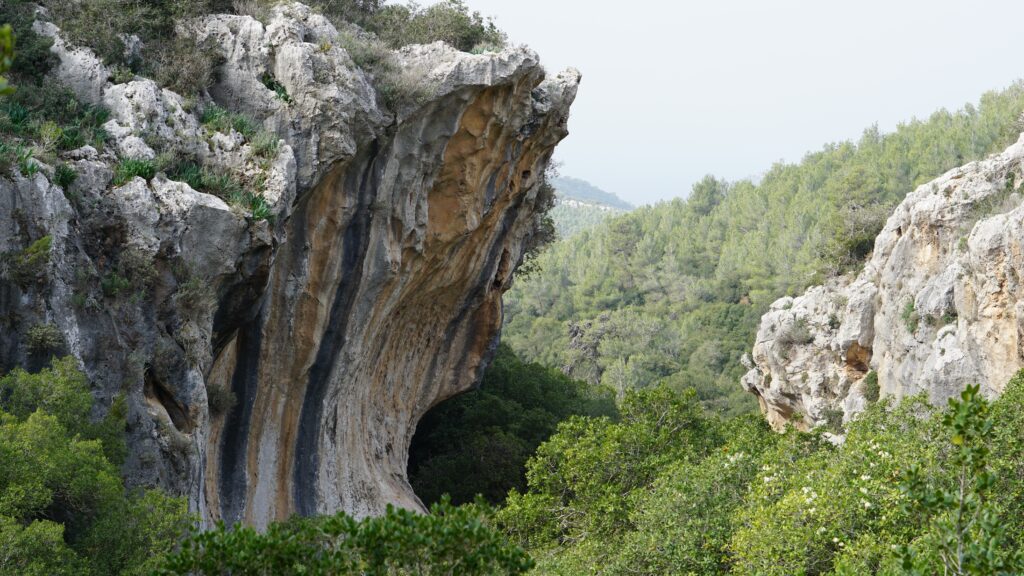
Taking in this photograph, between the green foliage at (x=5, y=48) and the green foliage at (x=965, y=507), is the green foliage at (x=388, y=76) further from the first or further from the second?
the green foliage at (x=5, y=48)

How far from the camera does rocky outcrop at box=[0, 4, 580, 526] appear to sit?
12.6 metres

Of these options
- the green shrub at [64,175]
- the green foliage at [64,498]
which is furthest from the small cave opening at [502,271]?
the green foliage at [64,498]

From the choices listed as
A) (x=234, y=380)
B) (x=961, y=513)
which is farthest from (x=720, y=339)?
(x=961, y=513)

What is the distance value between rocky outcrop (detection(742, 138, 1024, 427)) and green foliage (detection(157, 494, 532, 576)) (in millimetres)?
15313

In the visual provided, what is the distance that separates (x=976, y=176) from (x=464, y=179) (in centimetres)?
1450

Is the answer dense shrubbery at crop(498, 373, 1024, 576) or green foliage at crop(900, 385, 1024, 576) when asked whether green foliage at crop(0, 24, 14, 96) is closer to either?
green foliage at crop(900, 385, 1024, 576)

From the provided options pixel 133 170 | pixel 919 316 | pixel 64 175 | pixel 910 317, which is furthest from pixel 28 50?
pixel 910 317

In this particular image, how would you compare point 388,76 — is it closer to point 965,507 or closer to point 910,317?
point 965,507

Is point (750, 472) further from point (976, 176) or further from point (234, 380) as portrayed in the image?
point (976, 176)

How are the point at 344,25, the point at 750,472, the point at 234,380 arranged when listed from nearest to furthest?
the point at 750,472
the point at 234,380
the point at 344,25

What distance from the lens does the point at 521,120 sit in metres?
20.7

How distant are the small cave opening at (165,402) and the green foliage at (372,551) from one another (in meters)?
5.46

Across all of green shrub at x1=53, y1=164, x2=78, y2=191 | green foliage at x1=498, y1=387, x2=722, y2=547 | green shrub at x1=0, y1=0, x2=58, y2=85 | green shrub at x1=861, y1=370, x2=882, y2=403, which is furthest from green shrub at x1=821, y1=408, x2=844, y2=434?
green shrub at x1=0, y1=0, x2=58, y2=85

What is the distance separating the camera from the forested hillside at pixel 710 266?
2499 inches
